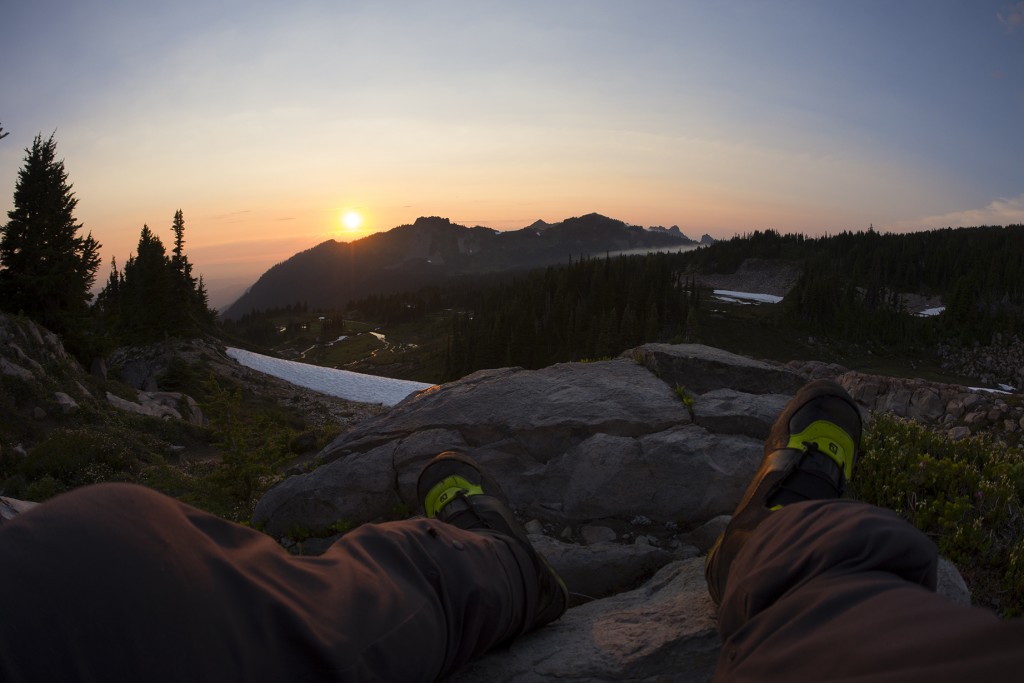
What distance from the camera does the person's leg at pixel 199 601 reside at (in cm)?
152

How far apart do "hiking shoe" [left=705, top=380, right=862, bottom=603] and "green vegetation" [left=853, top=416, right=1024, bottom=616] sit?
0.98 metres

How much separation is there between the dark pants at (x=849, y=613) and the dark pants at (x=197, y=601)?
4.37 ft

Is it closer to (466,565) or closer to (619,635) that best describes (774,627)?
(466,565)

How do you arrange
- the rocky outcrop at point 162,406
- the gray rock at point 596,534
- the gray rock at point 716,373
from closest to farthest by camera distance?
the gray rock at point 596,534, the gray rock at point 716,373, the rocky outcrop at point 162,406

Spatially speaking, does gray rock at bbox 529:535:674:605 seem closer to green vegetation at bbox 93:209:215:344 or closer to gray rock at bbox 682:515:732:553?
gray rock at bbox 682:515:732:553

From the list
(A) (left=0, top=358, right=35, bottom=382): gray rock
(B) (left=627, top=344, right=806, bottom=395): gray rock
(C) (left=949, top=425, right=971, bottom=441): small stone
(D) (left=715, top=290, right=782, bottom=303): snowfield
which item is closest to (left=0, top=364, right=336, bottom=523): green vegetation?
(A) (left=0, top=358, right=35, bottom=382): gray rock

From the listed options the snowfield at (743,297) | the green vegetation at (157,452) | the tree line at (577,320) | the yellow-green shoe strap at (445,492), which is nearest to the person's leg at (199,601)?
the yellow-green shoe strap at (445,492)

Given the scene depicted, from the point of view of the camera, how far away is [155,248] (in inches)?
1694

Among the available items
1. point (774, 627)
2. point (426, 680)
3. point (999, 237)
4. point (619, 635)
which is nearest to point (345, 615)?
point (426, 680)

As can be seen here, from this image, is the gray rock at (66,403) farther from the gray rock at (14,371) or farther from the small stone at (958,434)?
the small stone at (958,434)

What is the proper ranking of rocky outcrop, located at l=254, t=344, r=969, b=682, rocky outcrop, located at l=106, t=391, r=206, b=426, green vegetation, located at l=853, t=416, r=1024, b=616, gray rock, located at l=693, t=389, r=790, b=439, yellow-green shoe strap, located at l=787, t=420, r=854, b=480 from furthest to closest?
rocky outcrop, located at l=106, t=391, r=206, b=426 < gray rock, located at l=693, t=389, r=790, b=439 < rocky outcrop, located at l=254, t=344, r=969, b=682 < yellow-green shoe strap, located at l=787, t=420, r=854, b=480 < green vegetation, located at l=853, t=416, r=1024, b=616

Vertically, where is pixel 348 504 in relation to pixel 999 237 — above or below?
below

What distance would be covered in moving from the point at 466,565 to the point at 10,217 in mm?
31190

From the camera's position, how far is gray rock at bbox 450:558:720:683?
3133mm
